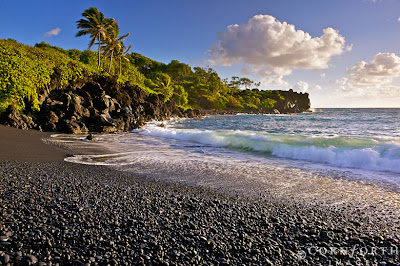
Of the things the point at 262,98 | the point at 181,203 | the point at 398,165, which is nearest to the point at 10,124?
the point at 181,203

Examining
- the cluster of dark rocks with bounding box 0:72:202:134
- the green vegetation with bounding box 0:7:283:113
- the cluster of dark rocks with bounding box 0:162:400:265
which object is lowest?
the cluster of dark rocks with bounding box 0:162:400:265

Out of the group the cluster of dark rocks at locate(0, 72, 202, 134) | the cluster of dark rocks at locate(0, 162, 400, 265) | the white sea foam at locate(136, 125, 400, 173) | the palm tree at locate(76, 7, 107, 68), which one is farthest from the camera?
the palm tree at locate(76, 7, 107, 68)

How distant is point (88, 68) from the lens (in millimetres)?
26797

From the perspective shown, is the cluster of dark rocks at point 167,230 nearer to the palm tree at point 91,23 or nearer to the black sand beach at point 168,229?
the black sand beach at point 168,229

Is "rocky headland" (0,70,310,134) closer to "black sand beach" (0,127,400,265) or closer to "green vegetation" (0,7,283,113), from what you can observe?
"green vegetation" (0,7,283,113)

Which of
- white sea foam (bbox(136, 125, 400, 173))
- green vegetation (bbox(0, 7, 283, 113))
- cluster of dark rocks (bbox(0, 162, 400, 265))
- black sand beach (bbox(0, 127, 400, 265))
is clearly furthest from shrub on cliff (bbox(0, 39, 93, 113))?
cluster of dark rocks (bbox(0, 162, 400, 265))

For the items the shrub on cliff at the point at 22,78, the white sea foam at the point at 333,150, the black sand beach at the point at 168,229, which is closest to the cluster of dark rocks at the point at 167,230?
the black sand beach at the point at 168,229

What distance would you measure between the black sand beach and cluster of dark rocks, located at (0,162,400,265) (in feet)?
0.04

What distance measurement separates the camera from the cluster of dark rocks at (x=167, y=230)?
2.73 metres

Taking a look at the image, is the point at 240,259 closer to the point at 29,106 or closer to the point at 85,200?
the point at 85,200

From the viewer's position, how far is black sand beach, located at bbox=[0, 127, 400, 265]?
8.98 ft

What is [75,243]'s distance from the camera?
Answer: 2834 millimetres

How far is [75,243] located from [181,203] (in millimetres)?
2065

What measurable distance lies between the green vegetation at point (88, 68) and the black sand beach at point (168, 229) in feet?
50.6
